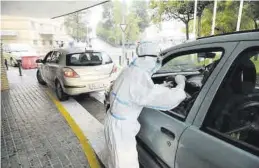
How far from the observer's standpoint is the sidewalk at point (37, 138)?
3113mm

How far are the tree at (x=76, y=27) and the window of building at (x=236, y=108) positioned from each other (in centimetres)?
4352

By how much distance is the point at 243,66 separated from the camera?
149cm

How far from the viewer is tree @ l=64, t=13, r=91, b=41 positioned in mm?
43719

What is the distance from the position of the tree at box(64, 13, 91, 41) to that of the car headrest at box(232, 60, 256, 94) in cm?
4342

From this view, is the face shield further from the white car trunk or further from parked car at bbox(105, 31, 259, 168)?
the white car trunk

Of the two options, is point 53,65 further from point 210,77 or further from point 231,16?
point 231,16

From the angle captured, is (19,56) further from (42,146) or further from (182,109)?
(182,109)

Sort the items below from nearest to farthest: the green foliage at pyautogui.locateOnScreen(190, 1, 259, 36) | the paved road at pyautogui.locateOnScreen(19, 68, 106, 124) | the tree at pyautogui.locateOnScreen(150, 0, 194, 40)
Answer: the paved road at pyautogui.locateOnScreen(19, 68, 106, 124)
the green foliage at pyautogui.locateOnScreen(190, 1, 259, 36)
the tree at pyautogui.locateOnScreen(150, 0, 194, 40)

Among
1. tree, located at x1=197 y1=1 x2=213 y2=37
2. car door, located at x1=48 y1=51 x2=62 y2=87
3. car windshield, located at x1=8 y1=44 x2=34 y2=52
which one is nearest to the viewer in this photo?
car door, located at x1=48 y1=51 x2=62 y2=87

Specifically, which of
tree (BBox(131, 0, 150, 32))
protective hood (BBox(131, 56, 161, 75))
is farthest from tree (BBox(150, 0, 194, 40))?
tree (BBox(131, 0, 150, 32))

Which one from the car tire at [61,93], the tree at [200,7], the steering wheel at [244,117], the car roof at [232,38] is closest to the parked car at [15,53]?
the car tire at [61,93]

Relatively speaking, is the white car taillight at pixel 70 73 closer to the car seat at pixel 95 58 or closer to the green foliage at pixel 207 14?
the car seat at pixel 95 58

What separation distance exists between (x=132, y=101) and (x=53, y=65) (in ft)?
16.7

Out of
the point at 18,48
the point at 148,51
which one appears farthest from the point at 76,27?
the point at 148,51
